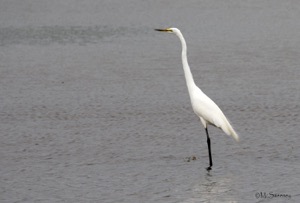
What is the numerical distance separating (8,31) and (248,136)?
14563 mm

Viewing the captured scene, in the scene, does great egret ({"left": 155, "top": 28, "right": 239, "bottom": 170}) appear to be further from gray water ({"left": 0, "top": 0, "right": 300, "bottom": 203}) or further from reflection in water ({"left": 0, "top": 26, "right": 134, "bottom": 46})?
reflection in water ({"left": 0, "top": 26, "right": 134, "bottom": 46})

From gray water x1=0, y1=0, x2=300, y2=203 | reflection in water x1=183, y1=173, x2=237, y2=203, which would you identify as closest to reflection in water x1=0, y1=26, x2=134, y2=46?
gray water x1=0, y1=0, x2=300, y2=203

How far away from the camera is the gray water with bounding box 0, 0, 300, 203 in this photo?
907 centimetres

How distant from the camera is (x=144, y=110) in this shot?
13336 millimetres

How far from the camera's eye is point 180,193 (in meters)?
8.64

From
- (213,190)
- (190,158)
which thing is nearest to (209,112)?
(190,158)

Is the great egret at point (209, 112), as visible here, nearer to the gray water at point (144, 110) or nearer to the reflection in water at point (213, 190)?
the gray water at point (144, 110)

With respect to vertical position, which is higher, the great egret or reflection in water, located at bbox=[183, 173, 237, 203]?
the great egret

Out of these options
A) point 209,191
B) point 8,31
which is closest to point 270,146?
point 209,191

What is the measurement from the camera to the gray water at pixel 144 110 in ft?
29.8

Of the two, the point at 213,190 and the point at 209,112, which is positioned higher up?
the point at 209,112

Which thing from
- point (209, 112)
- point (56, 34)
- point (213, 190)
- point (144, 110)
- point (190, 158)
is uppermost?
point (56, 34)

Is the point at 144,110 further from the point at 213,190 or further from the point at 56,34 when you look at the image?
the point at 56,34

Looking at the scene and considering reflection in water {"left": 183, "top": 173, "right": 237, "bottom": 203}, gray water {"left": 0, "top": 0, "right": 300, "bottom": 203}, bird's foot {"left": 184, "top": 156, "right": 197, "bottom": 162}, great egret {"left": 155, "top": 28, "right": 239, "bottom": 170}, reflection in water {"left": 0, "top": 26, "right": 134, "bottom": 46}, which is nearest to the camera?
reflection in water {"left": 183, "top": 173, "right": 237, "bottom": 203}
